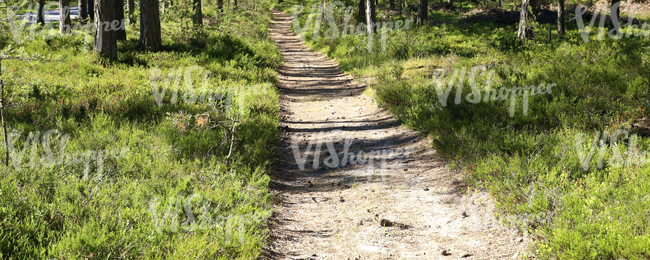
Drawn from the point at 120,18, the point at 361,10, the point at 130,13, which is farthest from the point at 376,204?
the point at 361,10

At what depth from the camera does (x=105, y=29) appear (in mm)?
11070

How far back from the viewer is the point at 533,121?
22.2 feet

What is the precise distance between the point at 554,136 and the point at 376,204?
2798 millimetres

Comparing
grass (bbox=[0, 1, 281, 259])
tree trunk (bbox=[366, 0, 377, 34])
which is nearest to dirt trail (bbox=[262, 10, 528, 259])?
grass (bbox=[0, 1, 281, 259])

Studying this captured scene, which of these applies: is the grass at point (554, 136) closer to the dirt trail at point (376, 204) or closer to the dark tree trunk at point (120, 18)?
the dirt trail at point (376, 204)

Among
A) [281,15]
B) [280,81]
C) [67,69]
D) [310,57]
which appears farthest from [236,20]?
[281,15]

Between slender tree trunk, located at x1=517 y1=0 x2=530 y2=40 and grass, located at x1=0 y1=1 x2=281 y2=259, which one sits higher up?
slender tree trunk, located at x1=517 y1=0 x2=530 y2=40

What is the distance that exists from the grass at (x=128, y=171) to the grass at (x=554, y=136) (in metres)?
2.67

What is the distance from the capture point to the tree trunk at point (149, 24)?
12758 mm

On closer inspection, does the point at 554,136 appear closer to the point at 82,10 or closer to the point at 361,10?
the point at 82,10

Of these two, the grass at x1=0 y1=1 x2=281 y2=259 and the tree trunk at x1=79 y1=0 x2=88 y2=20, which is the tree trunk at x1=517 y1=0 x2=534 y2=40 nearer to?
the grass at x1=0 y1=1 x2=281 y2=259

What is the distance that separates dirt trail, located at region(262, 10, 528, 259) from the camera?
4.19 meters

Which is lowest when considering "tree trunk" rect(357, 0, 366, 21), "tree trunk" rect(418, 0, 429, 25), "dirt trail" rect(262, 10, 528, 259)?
"dirt trail" rect(262, 10, 528, 259)

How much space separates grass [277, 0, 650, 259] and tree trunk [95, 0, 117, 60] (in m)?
7.31
